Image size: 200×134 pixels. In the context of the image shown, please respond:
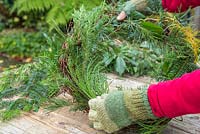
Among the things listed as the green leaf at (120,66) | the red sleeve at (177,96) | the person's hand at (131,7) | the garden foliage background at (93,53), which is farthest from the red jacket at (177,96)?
the green leaf at (120,66)

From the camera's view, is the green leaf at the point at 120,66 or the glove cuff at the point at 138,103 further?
the green leaf at the point at 120,66

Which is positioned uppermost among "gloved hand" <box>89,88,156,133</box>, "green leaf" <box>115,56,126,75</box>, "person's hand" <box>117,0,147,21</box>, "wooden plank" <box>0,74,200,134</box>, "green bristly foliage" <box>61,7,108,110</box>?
"person's hand" <box>117,0,147,21</box>

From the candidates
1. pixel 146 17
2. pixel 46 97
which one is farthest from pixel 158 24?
pixel 46 97

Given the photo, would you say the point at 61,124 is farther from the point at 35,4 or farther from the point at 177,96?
the point at 35,4

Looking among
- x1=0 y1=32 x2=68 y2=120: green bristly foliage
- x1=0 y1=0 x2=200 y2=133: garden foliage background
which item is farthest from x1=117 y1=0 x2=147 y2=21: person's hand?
x1=0 y1=32 x2=68 y2=120: green bristly foliage

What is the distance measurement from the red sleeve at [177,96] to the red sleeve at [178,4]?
1.15 ft

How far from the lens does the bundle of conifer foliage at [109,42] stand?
117cm

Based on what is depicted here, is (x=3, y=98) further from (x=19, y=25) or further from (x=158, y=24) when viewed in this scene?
(x=19, y=25)

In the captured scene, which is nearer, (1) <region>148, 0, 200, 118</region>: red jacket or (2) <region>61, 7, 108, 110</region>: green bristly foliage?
(1) <region>148, 0, 200, 118</region>: red jacket

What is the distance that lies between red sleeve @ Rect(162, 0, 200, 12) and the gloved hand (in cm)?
35

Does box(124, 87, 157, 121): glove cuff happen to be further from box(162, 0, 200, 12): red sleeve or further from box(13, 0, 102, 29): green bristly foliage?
box(13, 0, 102, 29): green bristly foliage

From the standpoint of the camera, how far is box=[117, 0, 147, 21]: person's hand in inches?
48.5

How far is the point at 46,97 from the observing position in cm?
136

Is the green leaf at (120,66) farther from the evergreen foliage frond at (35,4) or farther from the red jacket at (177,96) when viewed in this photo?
the evergreen foliage frond at (35,4)
